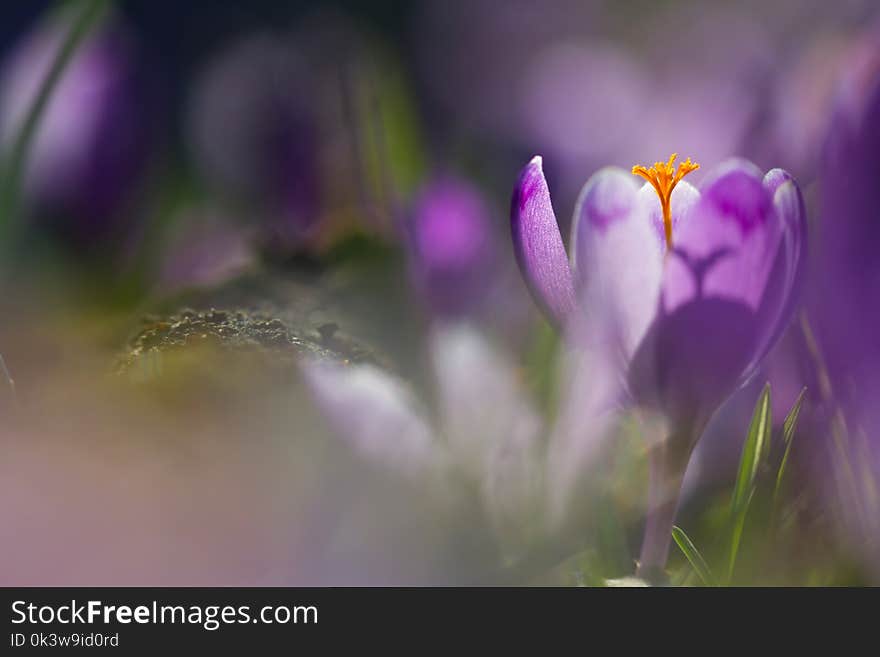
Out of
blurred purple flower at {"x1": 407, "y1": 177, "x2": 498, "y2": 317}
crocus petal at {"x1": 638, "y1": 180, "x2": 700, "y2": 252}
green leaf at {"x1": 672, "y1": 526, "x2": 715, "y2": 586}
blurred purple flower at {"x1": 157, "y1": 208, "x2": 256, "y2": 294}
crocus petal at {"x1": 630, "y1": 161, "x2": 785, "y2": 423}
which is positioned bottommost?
green leaf at {"x1": 672, "y1": 526, "x2": 715, "y2": 586}

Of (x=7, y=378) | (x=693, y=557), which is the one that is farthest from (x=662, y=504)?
(x=7, y=378)

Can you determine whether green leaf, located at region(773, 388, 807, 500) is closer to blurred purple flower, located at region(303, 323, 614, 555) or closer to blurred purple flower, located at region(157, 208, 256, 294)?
blurred purple flower, located at region(303, 323, 614, 555)

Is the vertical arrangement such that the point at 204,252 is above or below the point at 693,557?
above

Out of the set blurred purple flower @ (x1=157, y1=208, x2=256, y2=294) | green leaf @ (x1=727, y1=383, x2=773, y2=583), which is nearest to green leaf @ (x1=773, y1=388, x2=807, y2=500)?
green leaf @ (x1=727, y1=383, x2=773, y2=583)

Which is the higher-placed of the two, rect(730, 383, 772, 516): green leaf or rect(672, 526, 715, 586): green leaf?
rect(730, 383, 772, 516): green leaf

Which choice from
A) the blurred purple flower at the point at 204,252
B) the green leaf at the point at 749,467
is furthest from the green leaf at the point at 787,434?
the blurred purple flower at the point at 204,252

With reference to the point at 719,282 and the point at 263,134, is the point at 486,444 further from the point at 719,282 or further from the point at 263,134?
the point at 263,134
